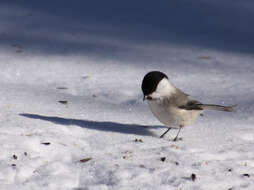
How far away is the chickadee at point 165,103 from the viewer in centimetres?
393

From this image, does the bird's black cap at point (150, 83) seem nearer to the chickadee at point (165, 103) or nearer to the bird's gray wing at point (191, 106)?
the chickadee at point (165, 103)

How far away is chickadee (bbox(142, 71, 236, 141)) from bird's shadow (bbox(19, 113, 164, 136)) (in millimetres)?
280

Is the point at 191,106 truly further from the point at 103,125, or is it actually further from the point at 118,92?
the point at 118,92

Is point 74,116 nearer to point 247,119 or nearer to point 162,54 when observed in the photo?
point 247,119

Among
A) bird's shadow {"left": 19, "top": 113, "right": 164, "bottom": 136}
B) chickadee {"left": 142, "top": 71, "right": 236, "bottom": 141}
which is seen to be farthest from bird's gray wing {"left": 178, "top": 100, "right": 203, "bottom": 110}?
bird's shadow {"left": 19, "top": 113, "right": 164, "bottom": 136}

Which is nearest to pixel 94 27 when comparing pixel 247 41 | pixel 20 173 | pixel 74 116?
pixel 247 41

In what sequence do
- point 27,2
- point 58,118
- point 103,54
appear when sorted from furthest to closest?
point 27,2
point 103,54
point 58,118

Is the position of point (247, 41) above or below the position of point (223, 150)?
above

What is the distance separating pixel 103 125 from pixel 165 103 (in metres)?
0.57

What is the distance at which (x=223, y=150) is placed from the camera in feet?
12.4

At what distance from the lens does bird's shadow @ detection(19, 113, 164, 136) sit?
4.15m

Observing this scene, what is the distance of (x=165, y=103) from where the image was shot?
393 cm

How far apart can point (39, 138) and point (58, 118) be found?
21.0 inches

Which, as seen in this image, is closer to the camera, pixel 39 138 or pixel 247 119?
pixel 39 138
